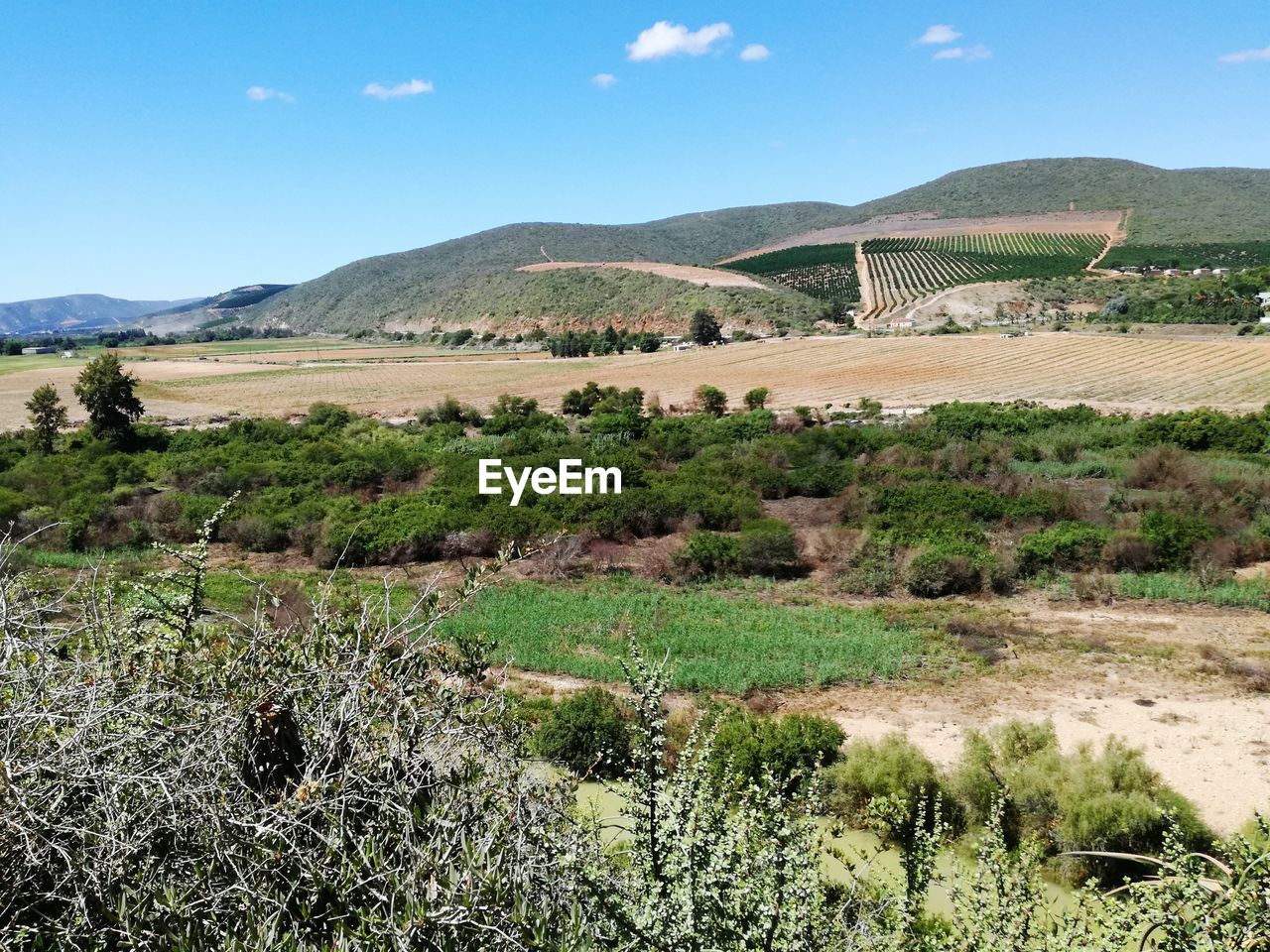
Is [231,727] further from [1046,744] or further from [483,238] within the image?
[483,238]

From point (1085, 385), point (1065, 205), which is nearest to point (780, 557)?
point (1085, 385)

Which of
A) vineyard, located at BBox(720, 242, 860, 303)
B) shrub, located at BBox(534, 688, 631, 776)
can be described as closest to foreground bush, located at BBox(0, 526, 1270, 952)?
shrub, located at BBox(534, 688, 631, 776)

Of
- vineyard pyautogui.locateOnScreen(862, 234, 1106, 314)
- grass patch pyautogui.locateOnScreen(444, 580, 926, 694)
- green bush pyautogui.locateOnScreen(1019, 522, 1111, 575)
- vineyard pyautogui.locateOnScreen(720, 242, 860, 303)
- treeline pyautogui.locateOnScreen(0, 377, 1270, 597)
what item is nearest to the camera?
grass patch pyautogui.locateOnScreen(444, 580, 926, 694)

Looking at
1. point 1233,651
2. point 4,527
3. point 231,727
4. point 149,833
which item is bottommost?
point 1233,651

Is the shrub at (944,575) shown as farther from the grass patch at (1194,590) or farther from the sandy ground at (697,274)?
the sandy ground at (697,274)

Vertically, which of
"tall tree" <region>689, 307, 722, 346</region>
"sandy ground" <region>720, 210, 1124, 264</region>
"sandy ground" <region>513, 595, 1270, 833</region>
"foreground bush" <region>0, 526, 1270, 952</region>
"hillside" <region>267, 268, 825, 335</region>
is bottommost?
"sandy ground" <region>513, 595, 1270, 833</region>

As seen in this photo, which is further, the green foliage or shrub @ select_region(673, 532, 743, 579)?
the green foliage

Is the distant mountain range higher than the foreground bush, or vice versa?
the distant mountain range

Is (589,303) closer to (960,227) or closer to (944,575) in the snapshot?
(960,227)

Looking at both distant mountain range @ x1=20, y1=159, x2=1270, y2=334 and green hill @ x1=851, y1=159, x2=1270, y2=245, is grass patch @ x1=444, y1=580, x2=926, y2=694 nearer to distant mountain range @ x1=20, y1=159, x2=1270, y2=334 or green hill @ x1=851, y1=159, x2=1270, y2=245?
distant mountain range @ x1=20, y1=159, x2=1270, y2=334
